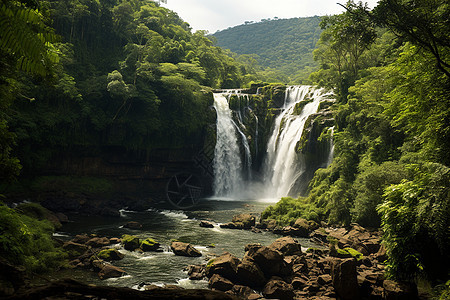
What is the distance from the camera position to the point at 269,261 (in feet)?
42.5

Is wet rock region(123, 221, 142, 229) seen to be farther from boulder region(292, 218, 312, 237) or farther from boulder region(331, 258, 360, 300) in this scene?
boulder region(331, 258, 360, 300)

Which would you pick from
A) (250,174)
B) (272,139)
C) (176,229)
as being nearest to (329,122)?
(272,139)

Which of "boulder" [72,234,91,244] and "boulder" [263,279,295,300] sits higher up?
"boulder" [263,279,295,300]

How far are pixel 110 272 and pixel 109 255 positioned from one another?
2.14 meters

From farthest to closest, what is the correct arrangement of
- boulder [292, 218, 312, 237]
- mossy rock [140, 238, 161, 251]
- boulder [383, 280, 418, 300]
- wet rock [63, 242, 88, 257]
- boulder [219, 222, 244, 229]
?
boulder [219, 222, 244, 229], boulder [292, 218, 312, 237], mossy rock [140, 238, 161, 251], wet rock [63, 242, 88, 257], boulder [383, 280, 418, 300]

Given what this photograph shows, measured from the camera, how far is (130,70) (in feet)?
117

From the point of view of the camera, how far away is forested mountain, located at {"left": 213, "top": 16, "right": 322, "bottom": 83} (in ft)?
425

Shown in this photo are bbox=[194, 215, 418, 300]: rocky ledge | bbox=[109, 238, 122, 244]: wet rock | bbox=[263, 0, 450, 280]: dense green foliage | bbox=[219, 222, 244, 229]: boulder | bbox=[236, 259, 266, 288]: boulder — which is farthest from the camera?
bbox=[219, 222, 244, 229]: boulder

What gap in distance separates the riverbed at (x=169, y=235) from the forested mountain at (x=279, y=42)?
9481 cm

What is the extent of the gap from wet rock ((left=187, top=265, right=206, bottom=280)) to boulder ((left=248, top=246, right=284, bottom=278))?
2298 mm

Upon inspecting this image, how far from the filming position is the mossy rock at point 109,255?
14.7 m

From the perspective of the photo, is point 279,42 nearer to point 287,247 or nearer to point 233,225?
point 233,225

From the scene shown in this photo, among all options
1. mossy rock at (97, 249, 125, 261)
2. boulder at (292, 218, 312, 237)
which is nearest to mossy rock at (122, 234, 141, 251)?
mossy rock at (97, 249, 125, 261)

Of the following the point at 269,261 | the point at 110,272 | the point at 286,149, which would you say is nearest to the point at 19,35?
the point at 110,272
